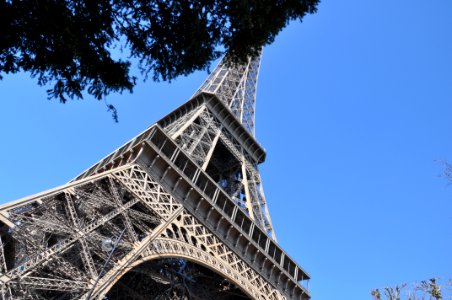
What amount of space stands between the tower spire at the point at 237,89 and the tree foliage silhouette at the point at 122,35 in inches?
1078

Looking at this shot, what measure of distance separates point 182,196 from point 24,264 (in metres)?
9.77

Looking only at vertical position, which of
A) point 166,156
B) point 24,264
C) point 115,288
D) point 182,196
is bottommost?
point 24,264

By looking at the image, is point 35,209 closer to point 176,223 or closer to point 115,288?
point 176,223

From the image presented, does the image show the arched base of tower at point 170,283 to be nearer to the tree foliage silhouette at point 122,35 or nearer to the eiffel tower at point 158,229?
the eiffel tower at point 158,229

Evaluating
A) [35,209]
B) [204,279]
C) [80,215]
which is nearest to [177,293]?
[204,279]

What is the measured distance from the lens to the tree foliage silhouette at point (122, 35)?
7.83 m

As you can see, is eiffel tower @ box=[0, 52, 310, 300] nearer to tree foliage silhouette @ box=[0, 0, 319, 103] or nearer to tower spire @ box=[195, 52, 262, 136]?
tree foliage silhouette @ box=[0, 0, 319, 103]

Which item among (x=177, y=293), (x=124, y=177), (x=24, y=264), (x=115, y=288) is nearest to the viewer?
(x=24, y=264)

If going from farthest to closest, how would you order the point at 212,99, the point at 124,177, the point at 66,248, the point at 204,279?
the point at 212,99 → the point at 204,279 → the point at 124,177 → the point at 66,248

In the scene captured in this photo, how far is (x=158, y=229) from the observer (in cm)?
Result: 1845

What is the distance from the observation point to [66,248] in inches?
578

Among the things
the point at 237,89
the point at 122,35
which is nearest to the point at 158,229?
the point at 122,35

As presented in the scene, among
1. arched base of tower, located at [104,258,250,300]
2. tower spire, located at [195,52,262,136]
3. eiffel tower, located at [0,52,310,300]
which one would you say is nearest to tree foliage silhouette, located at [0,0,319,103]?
eiffel tower, located at [0,52,310,300]

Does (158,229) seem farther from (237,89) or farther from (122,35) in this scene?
(237,89)
